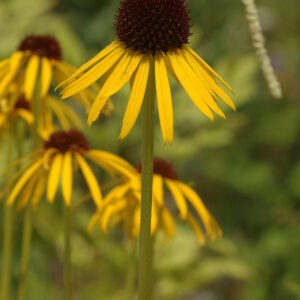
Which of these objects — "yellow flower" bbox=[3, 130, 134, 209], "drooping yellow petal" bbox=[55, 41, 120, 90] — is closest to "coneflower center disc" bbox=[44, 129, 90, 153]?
"yellow flower" bbox=[3, 130, 134, 209]

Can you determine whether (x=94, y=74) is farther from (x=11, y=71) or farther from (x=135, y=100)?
(x=11, y=71)

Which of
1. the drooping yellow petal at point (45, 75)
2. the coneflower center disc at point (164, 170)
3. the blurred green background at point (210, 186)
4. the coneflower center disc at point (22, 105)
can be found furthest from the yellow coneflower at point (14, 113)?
the blurred green background at point (210, 186)

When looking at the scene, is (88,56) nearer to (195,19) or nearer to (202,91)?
(195,19)

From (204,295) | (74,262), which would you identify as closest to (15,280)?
(74,262)

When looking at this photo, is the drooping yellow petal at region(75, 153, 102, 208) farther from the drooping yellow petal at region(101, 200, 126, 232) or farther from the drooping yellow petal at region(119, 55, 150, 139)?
the drooping yellow petal at region(119, 55, 150, 139)

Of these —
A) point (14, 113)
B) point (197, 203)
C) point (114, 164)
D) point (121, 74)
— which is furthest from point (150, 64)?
point (14, 113)

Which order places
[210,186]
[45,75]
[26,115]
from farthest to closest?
[210,186]
[26,115]
[45,75]
